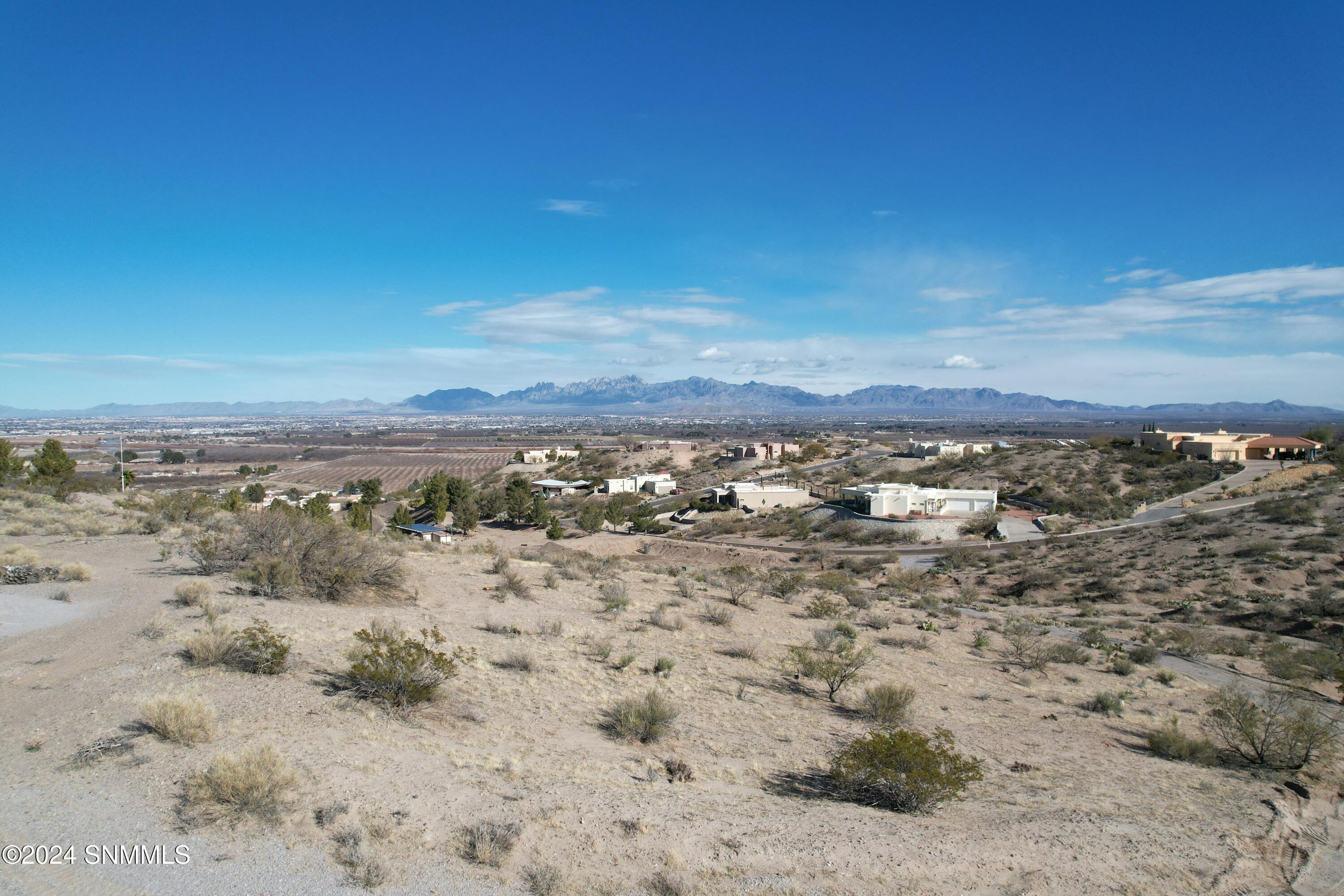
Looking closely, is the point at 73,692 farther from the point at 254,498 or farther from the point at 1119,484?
the point at 1119,484

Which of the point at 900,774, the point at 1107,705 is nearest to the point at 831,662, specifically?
the point at 1107,705

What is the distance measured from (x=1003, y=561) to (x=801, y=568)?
10.0m

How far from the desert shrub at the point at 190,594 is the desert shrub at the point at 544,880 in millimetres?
9606

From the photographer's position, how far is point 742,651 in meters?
14.4

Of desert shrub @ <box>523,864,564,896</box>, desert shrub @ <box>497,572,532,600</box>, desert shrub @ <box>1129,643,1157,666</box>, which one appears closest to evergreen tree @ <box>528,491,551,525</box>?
desert shrub @ <box>497,572,532,600</box>

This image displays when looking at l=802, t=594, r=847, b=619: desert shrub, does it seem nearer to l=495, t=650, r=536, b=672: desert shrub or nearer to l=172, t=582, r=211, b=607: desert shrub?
l=495, t=650, r=536, b=672: desert shrub

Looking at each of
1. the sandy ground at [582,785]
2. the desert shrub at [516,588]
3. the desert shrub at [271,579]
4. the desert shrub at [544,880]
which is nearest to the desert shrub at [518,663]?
the sandy ground at [582,785]

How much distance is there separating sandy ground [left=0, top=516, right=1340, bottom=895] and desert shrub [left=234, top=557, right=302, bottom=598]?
0.66m

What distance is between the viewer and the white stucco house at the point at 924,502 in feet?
148

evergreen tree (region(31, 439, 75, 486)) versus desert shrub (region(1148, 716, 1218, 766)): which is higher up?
evergreen tree (region(31, 439, 75, 486))

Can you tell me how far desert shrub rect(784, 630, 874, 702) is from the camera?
12.6m

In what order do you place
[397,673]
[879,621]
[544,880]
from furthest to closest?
[879,621] < [397,673] < [544,880]

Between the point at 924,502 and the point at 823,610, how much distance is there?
96.6 ft

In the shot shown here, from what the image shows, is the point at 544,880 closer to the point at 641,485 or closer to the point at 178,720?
the point at 178,720
